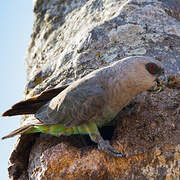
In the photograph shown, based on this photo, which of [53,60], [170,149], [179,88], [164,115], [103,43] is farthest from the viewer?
[53,60]

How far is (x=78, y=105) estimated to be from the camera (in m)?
2.93

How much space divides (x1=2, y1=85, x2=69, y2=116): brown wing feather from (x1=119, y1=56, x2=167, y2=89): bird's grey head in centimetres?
87

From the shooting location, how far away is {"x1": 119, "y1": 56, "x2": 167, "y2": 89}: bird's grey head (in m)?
2.96

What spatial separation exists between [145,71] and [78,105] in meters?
0.80

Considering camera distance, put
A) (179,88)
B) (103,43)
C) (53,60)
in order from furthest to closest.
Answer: (53,60), (103,43), (179,88)

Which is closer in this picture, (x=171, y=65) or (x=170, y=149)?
(x=170, y=149)

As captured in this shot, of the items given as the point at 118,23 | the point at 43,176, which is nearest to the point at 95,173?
the point at 43,176

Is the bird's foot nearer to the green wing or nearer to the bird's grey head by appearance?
the green wing

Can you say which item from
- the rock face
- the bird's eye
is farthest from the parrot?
the rock face

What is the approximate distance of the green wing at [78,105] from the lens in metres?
2.87

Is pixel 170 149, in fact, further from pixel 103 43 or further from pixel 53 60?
pixel 53 60

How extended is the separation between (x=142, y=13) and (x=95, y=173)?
2.33m

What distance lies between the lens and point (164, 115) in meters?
2.90

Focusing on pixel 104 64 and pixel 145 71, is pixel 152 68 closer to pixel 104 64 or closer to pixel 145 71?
pixel 145 71
